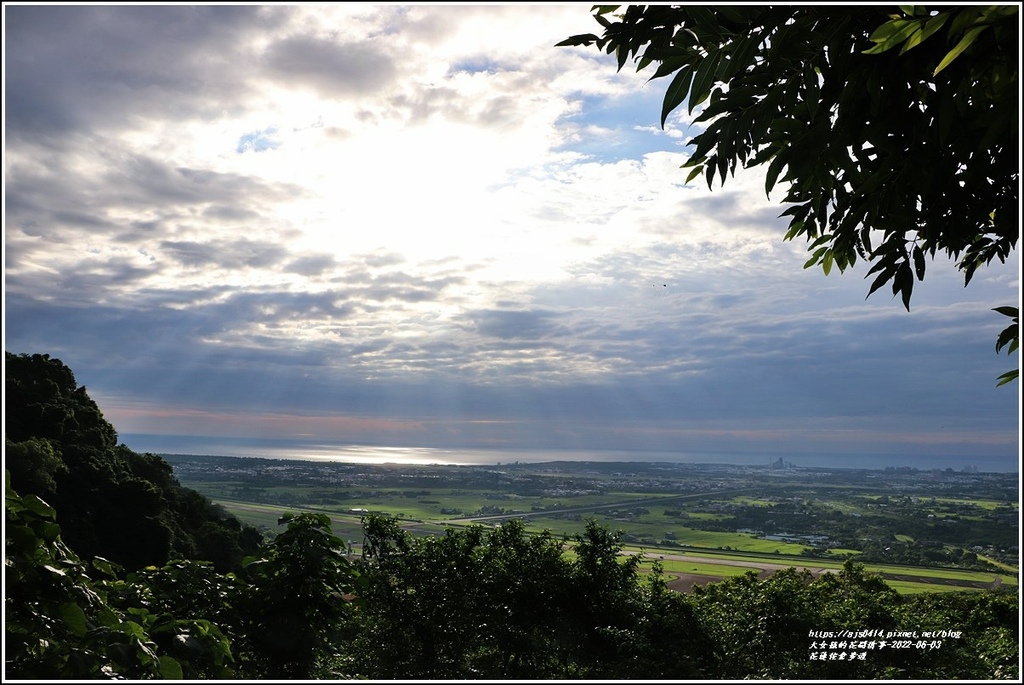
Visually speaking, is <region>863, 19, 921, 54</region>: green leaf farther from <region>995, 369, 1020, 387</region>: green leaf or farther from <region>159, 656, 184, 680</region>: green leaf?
<region>159, 656, 184, 680</region>: green leaf

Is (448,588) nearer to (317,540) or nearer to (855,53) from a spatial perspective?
(317,540)

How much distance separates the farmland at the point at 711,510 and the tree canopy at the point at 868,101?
7.95 feet

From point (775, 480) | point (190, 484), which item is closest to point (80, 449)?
point (190, 484)

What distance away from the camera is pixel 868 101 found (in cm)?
239

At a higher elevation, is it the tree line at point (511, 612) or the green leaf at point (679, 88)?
the green leaf at point (679, 88)

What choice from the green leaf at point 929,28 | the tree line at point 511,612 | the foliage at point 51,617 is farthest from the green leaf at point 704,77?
the tree line at point 511,612

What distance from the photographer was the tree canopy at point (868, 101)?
6.71 feet

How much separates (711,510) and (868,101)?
321cm

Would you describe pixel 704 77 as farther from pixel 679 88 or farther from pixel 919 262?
pixel 919 262

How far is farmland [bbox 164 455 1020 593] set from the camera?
4441 mm

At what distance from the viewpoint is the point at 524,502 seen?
4.69 metres

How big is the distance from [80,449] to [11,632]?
211 inches

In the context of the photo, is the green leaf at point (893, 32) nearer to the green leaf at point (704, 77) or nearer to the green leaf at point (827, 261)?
the green leaf at point (704, 77)

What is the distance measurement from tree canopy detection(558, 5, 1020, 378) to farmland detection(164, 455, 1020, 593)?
7.95 ft
